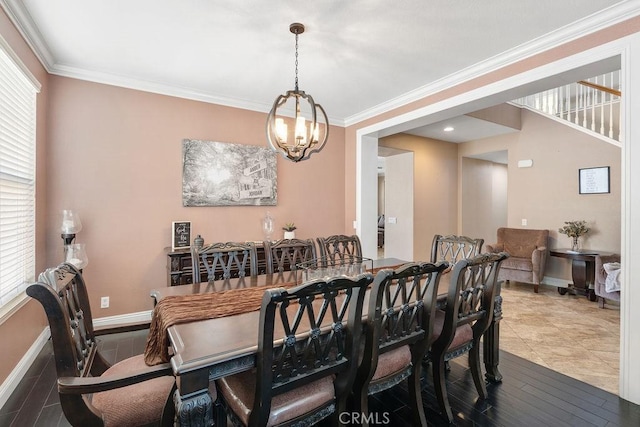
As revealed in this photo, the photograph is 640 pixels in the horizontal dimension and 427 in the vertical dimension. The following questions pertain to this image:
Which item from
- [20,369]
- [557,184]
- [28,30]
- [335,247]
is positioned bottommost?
[20,369]

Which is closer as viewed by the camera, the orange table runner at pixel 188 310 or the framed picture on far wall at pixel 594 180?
the orange table runner at pixel 188 310

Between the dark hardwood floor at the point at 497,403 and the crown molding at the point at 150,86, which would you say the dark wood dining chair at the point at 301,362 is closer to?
the dark hardwood floor at the point at 497,403

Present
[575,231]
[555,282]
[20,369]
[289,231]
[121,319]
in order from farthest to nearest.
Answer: [555,282] → [575,231] → [289,231] → [121,319] → [20,369]

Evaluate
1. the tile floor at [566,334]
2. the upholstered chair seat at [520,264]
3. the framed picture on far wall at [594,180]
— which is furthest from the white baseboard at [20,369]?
the framed picture on far wall at [594,180]

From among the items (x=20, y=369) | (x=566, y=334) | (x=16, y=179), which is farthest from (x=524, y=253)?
(x=16, y=179)

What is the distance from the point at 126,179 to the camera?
11.1 feet

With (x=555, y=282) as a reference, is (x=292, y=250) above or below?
above

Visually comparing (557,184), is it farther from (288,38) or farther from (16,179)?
(16,179)

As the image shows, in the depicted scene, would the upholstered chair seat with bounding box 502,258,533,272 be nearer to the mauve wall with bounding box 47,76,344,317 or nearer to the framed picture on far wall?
the framed picture on far wall

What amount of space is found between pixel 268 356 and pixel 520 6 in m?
2.72

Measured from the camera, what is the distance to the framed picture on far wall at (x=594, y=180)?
4637mm

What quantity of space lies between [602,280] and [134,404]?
507 centimetres

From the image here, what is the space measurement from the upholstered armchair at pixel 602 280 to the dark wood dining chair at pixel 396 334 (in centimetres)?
363

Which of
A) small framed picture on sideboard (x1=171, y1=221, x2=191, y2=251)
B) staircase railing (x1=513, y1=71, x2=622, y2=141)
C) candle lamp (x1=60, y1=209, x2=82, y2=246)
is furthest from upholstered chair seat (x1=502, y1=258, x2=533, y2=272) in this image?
candle lamp (x1=60, y1=209, x2=82, y2=246)
